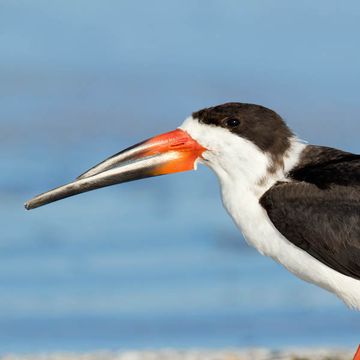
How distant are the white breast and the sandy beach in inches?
92.1

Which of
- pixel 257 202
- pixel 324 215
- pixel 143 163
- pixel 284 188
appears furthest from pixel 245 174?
pixel 143 163

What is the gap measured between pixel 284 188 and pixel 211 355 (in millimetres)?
3883

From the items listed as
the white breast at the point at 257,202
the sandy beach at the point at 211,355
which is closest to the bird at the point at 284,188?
the white breast at the point at 257,202

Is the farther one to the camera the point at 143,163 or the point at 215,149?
the point at 143,163

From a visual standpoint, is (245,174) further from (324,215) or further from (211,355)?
(211,355)

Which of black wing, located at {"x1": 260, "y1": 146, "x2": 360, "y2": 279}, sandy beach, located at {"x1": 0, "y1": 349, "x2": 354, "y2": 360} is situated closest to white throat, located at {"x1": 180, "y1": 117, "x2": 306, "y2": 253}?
black wing, located at {"x1": 260, "y1": 146, "x2": 360, "y2": 279}

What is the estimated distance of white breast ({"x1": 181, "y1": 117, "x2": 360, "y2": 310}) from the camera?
19.1 m

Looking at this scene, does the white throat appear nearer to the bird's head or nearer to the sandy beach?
the bird's head

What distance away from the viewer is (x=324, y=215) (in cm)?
1906

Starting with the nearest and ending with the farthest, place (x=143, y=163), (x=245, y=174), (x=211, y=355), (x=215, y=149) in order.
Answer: (x=245, y=174) → (x=215, y=149) → (x=143, y=163) → (x=211, y=355)

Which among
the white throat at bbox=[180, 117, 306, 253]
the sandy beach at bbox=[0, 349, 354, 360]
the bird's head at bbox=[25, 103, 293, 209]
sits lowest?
the sandy beach at bbox=[0, 349, 354, 360]

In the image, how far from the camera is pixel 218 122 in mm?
19266

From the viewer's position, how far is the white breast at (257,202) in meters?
19.1

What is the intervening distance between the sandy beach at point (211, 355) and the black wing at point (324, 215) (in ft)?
8.46
